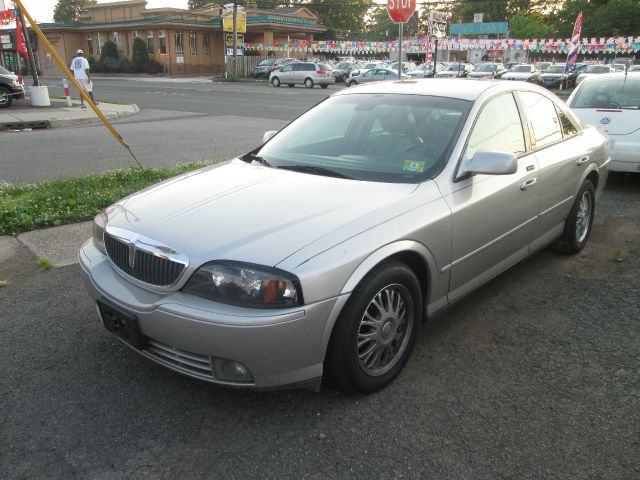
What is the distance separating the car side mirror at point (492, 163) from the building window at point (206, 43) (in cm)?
5562

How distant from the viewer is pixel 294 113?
709 inches

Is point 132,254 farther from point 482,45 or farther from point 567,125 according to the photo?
point 482,45

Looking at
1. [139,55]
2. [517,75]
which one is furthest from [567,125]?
[139,55]

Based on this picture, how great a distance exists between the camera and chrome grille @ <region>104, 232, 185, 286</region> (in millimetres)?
2666

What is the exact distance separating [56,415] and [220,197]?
4.61ft

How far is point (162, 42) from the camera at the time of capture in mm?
51188

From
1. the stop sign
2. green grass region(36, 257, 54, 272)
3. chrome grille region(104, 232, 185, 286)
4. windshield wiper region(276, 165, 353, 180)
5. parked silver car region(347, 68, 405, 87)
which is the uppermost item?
the stop sign

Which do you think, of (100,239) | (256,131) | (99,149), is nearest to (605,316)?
(100,239)

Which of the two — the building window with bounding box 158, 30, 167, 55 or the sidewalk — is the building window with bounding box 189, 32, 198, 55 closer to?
the building window with bounding box 158, 30, 167, 55

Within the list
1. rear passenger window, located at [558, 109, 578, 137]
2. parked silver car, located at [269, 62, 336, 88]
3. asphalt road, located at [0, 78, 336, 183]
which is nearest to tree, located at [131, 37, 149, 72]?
parked silver car, located at [269, 62, 336, 88]

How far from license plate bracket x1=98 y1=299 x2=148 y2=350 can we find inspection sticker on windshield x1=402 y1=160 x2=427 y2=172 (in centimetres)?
179

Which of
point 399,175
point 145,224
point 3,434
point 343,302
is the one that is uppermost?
point 399,175

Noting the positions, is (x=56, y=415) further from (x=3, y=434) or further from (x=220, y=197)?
(x=220, y=197)

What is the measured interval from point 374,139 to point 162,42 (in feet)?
173
